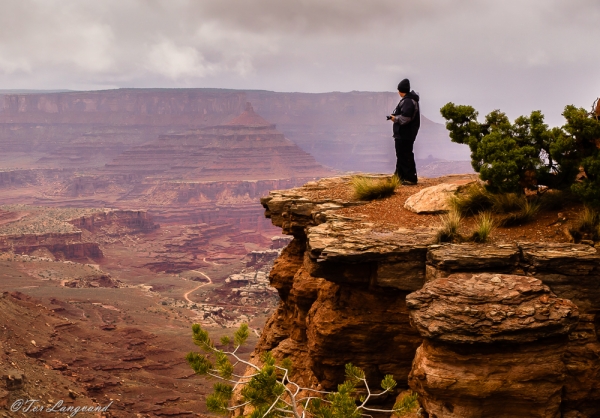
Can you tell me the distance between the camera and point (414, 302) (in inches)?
430

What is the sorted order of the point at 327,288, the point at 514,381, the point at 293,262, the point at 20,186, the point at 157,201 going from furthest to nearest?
the point at 20,186, the point at 157,201, the point at 293,262, the point at 327,288, the point at 514,381

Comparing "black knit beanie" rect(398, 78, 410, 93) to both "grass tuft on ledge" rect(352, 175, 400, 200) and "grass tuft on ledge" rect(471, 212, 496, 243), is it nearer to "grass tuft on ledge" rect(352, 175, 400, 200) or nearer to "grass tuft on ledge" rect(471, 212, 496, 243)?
"grass tuft on ledge" rect(352, 175, 400, 200)

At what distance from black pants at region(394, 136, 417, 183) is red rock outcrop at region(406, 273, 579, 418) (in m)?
7.78

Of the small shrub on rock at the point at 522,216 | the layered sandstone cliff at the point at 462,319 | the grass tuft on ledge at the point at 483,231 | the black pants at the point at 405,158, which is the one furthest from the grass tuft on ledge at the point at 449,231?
the black pants at the point at 405,158

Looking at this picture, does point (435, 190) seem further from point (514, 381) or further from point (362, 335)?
point (514, 381)

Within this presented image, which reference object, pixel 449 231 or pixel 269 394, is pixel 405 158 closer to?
pixel 449 231

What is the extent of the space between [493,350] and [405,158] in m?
8.82

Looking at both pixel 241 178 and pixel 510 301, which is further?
pixel 241 178

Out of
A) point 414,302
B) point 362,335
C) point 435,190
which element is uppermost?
point 435,190

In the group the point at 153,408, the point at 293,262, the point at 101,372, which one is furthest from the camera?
the point at 101,372

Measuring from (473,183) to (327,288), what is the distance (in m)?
4.23

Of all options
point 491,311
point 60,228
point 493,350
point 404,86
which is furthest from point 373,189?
Result: point 60,228

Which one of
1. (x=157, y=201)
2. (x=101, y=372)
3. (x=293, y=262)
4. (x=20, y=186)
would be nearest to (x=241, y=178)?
(x=157, y=201)

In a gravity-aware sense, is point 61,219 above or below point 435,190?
below
